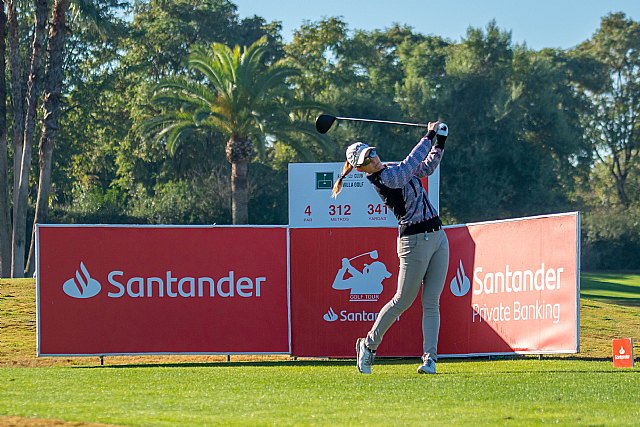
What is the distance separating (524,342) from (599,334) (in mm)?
5422

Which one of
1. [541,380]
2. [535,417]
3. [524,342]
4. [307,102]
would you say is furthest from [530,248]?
[307,102]

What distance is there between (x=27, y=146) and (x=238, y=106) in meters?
8.03

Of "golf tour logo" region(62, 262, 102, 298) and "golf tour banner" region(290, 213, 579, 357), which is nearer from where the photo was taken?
"golf tour banner" region(290, 213, 579, 357)

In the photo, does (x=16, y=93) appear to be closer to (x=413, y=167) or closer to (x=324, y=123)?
(x=324, y=123)

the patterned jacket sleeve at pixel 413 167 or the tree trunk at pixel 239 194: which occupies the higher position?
the tree trunk at pixel 239 194

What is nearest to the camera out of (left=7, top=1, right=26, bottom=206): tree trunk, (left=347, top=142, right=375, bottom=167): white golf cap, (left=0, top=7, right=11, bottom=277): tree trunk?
(left=347, top=142, right=375, bottom=167): white golf cap

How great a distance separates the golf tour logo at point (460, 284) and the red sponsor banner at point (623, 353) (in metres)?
2.53

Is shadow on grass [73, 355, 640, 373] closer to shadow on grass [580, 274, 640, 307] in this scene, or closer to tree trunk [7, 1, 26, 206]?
shadow on grass [580, 274, 640, 307]

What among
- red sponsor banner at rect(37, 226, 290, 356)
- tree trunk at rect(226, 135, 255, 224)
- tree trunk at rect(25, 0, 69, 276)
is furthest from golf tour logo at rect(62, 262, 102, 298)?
tree trunk at rect(226, 135, 255, 224)

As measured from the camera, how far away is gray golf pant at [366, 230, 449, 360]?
9.83 m

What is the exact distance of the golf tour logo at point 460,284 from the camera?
41.7 ft

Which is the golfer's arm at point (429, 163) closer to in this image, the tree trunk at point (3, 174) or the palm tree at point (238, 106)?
the tree trunk at point (3, 174)

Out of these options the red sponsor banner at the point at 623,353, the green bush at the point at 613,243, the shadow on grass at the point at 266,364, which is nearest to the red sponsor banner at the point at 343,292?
the shadow on grass at the point at 266,364

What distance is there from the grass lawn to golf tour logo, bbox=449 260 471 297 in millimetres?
834
